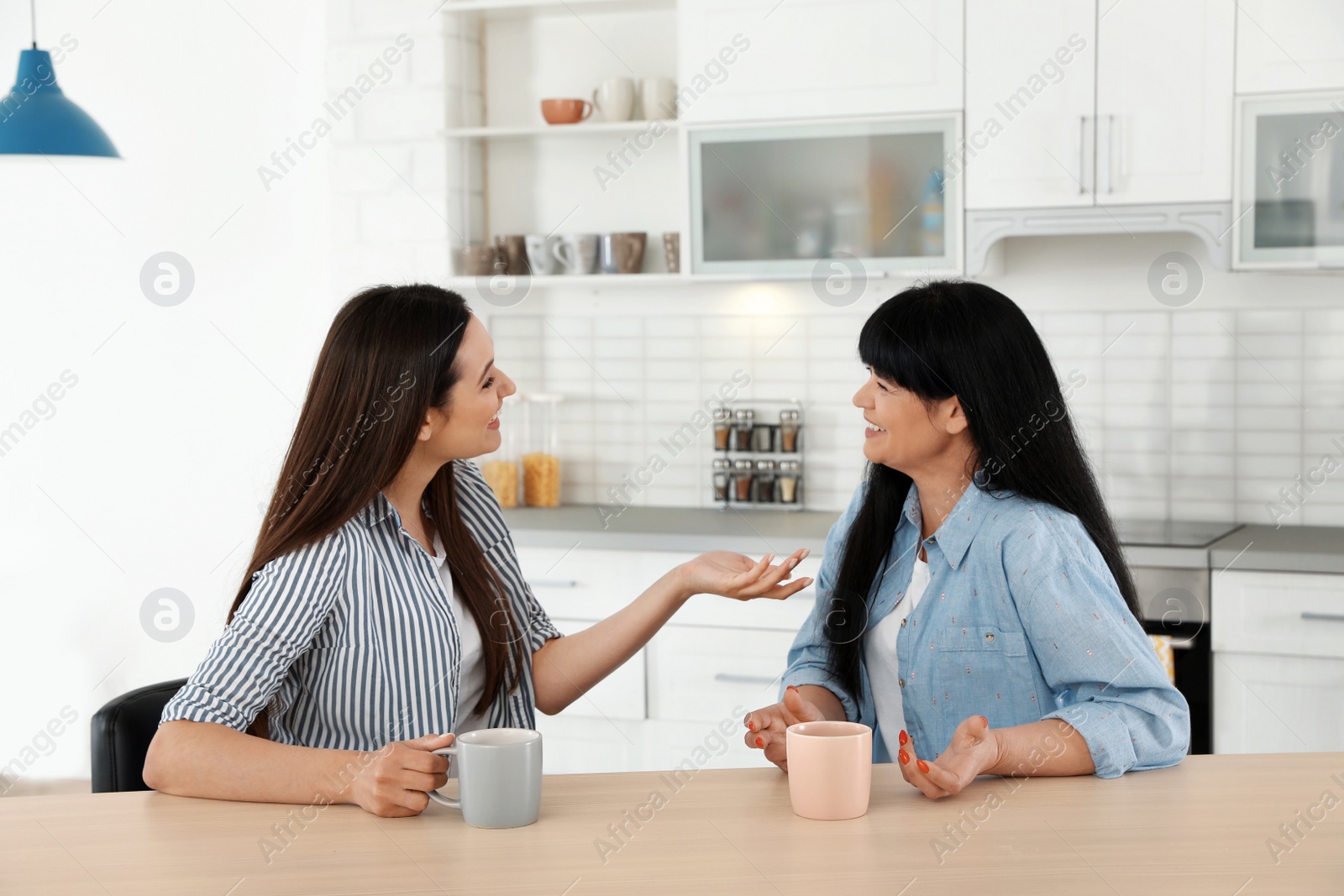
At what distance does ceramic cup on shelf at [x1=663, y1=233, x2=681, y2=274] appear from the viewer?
329 centimetres

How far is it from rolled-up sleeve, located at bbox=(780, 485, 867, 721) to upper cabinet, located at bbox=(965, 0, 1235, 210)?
1516mm

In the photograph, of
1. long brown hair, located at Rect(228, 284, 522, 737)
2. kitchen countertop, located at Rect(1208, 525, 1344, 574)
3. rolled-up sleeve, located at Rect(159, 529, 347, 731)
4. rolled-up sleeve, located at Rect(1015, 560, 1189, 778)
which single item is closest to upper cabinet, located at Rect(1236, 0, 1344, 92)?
kitchen countertop, located at Rect(1208, 525, 1344, 574)

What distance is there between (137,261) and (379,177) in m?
0.88

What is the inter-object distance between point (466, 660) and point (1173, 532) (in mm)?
A: 1941

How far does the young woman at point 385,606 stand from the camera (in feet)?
4.06

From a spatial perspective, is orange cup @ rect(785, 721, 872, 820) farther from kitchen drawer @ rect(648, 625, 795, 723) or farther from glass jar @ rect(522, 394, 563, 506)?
glass jar @ rect(522, 394, 563, 506)

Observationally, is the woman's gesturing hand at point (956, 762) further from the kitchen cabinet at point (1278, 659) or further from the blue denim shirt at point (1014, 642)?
the kitchen cabinet at point (1278, 659)

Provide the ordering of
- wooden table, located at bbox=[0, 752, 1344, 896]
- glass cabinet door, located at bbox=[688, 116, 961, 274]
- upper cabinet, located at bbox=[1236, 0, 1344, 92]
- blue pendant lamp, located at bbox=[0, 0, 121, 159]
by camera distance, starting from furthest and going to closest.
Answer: glass cabinet door, located at bbox=[688, 116, 961, 274], upper cabinet, located at bbox=[1236, 0, 1344, 92], blue pendant lamp, located at bbox=[0, 0, 121, 159], wooden table, located at bbox=[0, 752, 1344, 896]

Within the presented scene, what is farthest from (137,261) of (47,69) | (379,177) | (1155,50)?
(1155,50)

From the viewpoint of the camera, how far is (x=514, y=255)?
133 inches

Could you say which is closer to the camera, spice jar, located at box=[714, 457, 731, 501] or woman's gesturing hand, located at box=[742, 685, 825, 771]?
woman's gesturing hand, located at box=[742, 685, 825, 771]

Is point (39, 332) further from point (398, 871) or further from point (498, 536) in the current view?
point (398, 871)

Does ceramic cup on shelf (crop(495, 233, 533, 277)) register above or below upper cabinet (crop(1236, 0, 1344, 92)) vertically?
below

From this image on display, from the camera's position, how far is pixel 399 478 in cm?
158
